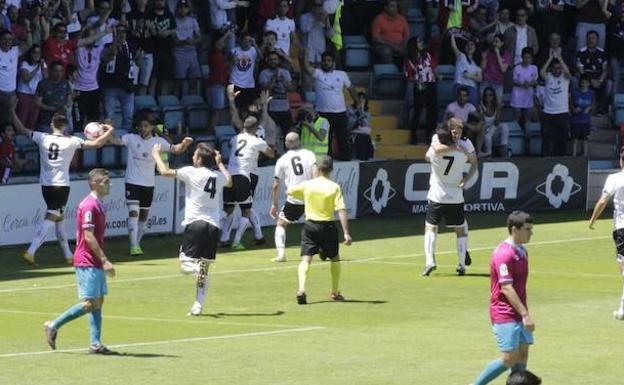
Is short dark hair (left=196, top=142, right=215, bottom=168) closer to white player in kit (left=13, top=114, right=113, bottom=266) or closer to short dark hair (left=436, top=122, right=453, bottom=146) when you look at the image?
short dark hair (left=436, top=122, right=453, bottom=146)

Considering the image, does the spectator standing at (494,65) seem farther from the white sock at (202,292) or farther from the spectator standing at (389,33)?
the white sock at (202,292)

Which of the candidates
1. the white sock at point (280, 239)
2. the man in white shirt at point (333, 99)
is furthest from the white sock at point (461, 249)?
the man in white shirt at point (333, 99)

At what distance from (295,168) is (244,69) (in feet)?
25.8

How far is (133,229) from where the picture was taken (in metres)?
29.5

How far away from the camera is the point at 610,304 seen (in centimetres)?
2434

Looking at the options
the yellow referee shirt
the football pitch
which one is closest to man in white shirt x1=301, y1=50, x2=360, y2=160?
the football pitch

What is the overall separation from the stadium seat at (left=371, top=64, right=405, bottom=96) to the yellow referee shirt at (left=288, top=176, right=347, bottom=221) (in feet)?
52.1

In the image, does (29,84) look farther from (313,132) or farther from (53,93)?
(313,132)

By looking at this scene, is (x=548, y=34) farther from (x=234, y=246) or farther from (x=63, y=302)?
(x=63, y=302)

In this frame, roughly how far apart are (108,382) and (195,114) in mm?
19115

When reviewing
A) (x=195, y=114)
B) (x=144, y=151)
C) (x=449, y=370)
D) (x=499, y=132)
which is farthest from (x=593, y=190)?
(x=449, y=370)

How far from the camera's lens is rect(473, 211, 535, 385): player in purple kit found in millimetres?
15977

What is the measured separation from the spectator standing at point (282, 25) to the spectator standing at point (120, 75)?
350cm

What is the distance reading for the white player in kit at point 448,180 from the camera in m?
26.6
